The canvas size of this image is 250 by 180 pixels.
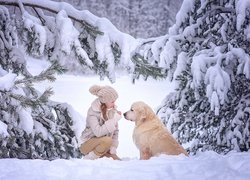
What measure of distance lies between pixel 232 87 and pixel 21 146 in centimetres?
314

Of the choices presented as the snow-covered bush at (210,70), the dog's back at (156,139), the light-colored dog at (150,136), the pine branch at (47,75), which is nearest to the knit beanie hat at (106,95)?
the light-colored dog at (150,136)

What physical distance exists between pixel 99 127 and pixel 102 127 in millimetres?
43

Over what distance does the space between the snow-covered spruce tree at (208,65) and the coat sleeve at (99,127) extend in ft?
5.25

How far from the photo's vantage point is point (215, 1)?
673 centimetres

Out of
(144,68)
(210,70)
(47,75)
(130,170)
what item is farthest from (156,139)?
(130,170)

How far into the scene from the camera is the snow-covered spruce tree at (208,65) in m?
5.77

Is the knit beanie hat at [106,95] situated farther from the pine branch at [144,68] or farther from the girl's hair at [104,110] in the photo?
the pine branch at [144,68]

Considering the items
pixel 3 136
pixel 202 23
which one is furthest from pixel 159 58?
pixel 3 136

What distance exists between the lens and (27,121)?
4.80m

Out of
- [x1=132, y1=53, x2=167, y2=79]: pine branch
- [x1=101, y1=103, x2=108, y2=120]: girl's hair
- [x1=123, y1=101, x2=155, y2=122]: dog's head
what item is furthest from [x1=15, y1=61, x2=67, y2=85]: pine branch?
[x1=132, y1=53, x2=167, y2=79]: pine branch

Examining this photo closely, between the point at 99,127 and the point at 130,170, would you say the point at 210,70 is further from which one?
the point at 130,170

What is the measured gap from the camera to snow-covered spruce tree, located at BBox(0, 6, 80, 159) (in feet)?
15.5

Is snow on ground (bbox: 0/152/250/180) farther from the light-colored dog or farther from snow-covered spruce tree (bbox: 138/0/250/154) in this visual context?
snow-covered spruce tree (bbox: 138/0/250/154)

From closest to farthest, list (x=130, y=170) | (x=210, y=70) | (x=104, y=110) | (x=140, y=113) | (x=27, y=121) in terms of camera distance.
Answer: (x=130, y=170) → (x=27, y=121) → (x=104, y=110) → (x=140, y=113) → (x=210, y=70)
